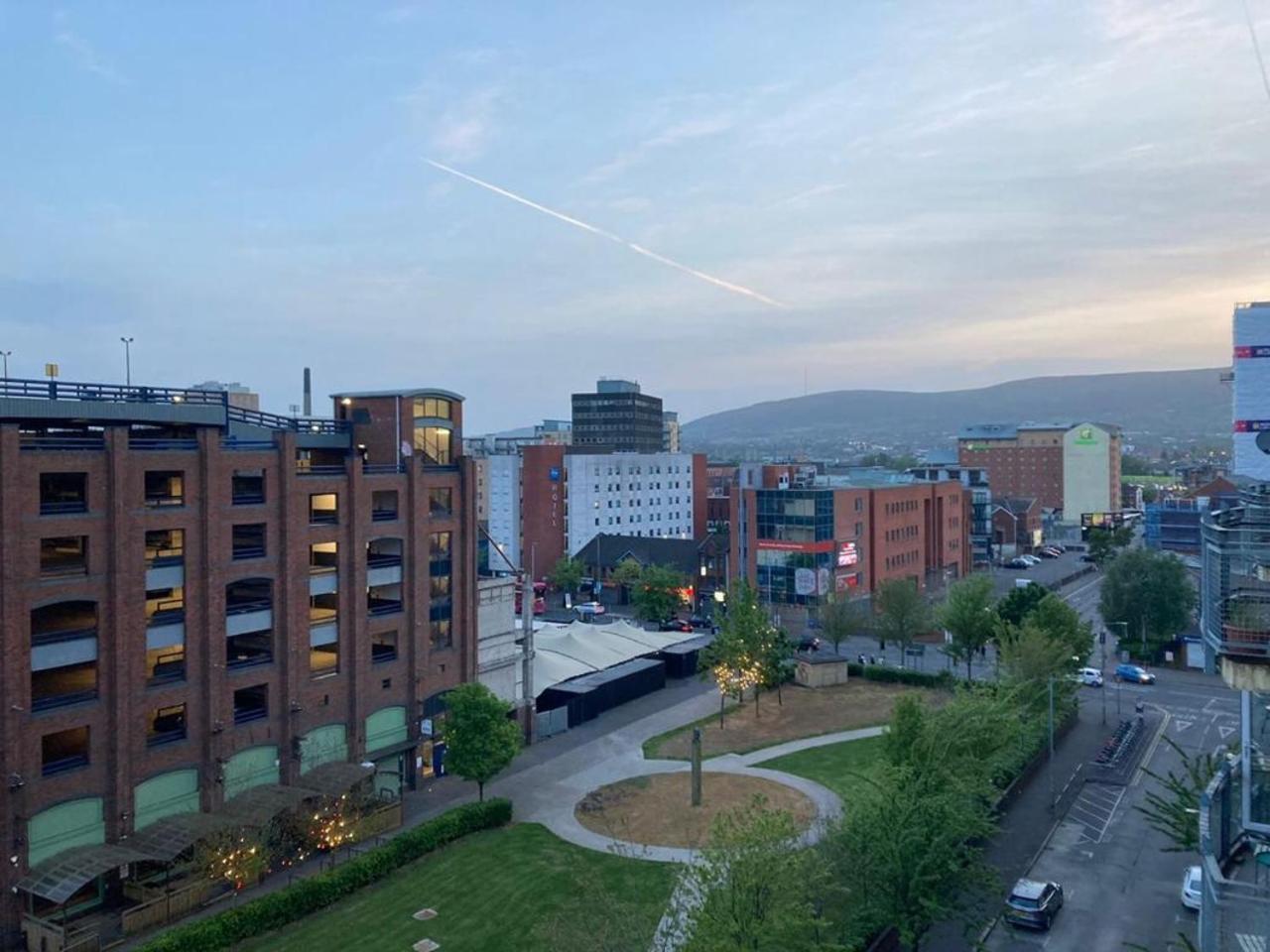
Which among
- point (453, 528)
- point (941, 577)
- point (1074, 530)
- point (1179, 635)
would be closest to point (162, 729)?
point (453, 528)

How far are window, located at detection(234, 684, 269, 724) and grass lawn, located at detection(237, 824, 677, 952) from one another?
9.51 m

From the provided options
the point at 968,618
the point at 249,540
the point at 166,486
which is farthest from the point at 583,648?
the point at 166,486

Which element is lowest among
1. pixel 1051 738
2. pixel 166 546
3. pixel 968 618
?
pixel 1051 738

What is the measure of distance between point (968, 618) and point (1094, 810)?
23.7 m

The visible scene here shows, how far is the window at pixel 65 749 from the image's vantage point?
3231cm

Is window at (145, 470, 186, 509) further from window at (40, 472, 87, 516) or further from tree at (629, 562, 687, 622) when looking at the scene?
tree at (629, 562, 687, 622)

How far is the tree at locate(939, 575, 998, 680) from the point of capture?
64562 mm

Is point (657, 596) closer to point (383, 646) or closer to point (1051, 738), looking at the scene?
point (1051, 738)

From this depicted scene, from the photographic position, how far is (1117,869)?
3562cm

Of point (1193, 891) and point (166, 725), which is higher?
point (166, 725)

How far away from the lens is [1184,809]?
90.9 feet

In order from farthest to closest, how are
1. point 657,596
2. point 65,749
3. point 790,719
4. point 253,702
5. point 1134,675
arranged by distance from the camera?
point 657,596 → point 1134,675 → point 790,719 → point 253,702 → point 65,749

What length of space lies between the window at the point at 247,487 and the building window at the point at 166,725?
885cm

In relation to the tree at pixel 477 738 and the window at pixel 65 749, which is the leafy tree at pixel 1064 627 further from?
the window at pixel 65 749
